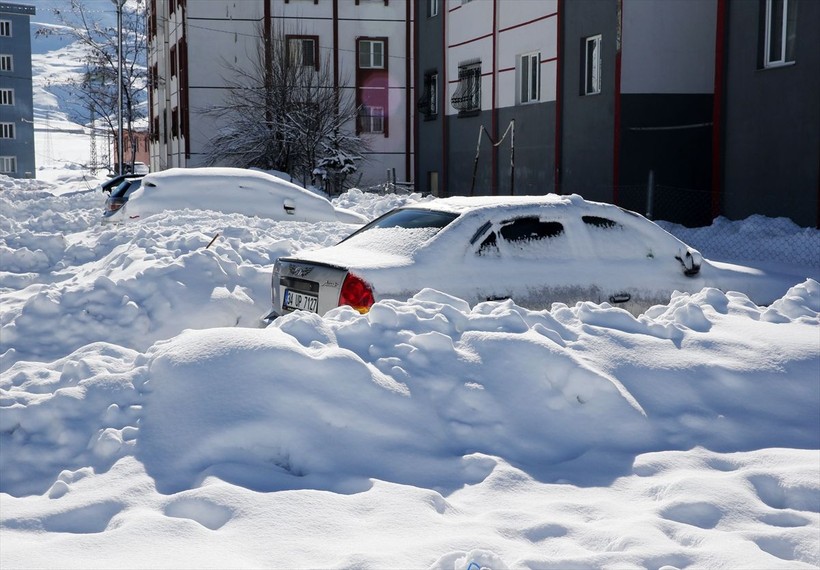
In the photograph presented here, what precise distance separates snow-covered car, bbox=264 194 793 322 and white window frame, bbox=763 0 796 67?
9309mm

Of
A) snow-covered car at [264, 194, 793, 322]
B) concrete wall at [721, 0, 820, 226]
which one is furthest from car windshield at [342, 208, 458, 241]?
concrete wall at [721, 0, 820, 226]

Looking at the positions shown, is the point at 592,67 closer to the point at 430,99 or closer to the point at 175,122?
the point at 430,99

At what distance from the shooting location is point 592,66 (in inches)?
864

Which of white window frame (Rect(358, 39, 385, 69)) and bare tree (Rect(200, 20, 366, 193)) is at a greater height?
white window frame (Rect(358, 39, 385, 69))

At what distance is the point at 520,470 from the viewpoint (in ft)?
16.1

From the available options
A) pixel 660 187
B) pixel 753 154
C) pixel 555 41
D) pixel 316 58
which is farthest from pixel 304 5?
pixel 753 154

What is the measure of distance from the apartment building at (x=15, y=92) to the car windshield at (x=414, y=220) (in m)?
75.6

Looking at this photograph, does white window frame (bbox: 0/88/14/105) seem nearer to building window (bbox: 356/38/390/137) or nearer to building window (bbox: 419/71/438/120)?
building window (bbox: 356/38/390/137)

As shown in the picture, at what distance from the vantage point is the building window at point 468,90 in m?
28.1

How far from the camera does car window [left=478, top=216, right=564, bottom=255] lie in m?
7.88

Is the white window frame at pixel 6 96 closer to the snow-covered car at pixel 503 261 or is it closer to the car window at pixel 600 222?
the snow-covered car at pixel 503 261

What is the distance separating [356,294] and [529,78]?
19.3 meters

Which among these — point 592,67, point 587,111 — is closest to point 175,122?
point 592,67

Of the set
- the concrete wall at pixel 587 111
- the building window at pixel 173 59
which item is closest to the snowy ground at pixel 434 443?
the concrete wall at pixel 587 111
